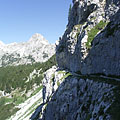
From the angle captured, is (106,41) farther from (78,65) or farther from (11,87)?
(11,87)

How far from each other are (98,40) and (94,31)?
9.89 m

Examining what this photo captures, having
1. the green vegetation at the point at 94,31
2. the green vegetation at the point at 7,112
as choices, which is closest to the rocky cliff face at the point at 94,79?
the green vegetation at the point at 94,31

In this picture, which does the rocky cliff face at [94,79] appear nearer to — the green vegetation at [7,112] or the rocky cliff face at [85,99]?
the rocky cliff face at [85,99]

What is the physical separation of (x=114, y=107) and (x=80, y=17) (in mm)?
55414

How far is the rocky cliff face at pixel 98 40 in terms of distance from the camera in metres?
30.7

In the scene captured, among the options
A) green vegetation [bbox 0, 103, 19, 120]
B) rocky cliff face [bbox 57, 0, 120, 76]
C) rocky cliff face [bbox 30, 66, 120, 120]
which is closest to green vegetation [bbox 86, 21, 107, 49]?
rocky cliff face [bbox 57, 0, 120, 76]

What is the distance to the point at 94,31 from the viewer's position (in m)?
46.1

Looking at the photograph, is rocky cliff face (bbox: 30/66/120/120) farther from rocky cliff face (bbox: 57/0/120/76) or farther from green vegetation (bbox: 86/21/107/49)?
green vegetation (bbox: 86/21/107/49)

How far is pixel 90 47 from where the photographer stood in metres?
41.6

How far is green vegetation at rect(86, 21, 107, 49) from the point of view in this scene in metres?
43.1

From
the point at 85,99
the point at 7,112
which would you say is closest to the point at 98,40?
the point at 85,99

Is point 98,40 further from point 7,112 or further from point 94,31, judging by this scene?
point 7,112

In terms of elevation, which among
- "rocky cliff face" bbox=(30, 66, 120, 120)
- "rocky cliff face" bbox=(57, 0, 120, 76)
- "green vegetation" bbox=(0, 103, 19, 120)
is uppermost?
"rocky cliff face" bbox=(57, 0, 120, 76)

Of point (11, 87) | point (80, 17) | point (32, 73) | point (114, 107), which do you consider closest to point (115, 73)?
point (114, 107)
